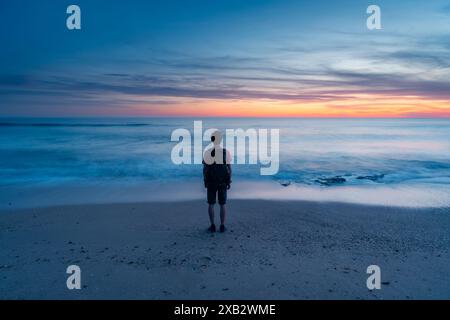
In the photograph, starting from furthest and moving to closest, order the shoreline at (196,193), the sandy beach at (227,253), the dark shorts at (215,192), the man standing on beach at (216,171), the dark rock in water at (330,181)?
the dark rock in water at (330,181) < the shoreline at (196,193) < the dark shorts at (215,192) < the man standing on beach at (216,171) < the sandy beach at (227,253)

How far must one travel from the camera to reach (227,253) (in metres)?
5.73

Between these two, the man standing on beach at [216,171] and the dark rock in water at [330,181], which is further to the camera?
the dark rock in water at [330,181]

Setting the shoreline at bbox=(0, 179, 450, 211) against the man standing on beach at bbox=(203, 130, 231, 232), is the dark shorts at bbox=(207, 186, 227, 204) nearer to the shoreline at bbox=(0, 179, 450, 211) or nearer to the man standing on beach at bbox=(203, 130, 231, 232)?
the man standing on beach at bbox=(203, 130, 231, 232)

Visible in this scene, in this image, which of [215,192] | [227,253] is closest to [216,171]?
[215,192]

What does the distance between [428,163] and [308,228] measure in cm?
1722

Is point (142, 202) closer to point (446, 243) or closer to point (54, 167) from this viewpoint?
point (446, 243)

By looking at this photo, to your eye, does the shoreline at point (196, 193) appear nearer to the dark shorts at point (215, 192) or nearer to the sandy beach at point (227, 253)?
the sandy beach at point (227, 253)

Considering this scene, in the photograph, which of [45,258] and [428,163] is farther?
[428,163]

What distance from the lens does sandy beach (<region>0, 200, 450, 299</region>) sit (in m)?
4.62

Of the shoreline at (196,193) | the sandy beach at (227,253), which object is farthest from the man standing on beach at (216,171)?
the shoreline at (196,193)

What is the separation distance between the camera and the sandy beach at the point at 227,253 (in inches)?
182

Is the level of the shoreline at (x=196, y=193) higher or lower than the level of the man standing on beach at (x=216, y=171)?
lower
